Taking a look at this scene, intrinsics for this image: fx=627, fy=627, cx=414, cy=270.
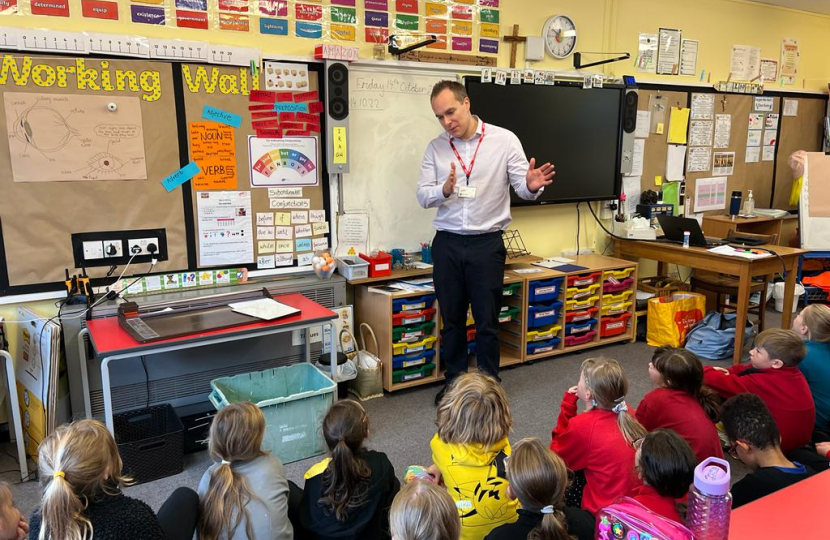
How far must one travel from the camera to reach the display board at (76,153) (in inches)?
116

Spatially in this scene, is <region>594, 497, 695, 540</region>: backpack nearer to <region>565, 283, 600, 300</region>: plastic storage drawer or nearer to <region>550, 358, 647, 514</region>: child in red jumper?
<region>550, 358, 647, 514</region>: child in red jumper

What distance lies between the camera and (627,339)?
4.70m

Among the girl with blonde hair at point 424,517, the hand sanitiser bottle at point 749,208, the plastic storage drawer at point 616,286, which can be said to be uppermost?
the hand sanitiser bottle at point 749,208

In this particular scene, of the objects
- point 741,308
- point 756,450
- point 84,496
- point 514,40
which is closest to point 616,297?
point 741,308

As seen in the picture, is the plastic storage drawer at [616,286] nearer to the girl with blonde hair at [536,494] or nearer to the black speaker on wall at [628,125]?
the black speaker on wall at [628,125]

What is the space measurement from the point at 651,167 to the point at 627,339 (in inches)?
60.4

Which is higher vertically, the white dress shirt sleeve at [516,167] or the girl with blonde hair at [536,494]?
the white dress shirt sleeve at [516,167]

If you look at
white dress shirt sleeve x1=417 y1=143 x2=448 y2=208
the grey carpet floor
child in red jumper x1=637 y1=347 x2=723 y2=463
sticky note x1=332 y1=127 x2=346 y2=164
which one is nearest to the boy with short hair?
child in red jumper x1=637 y1=347 x2=723 y2=463

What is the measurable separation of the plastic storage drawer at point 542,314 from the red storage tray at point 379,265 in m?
1.00

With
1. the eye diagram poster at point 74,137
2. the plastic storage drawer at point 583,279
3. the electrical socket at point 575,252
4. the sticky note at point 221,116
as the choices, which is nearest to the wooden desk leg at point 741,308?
the plastic storage drawer at point 583,279

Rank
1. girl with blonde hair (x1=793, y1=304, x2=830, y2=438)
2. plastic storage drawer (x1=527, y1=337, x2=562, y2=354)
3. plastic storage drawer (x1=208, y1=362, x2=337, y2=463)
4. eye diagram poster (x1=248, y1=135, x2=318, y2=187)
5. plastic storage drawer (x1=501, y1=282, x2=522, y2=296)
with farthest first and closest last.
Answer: plastic storage drawer (x1=527, y1=337, x2=562, y2=354)
plastic storage drawer (x1=501, y1=282, x2=522, y2=296)
eye diagram poster (x1=248, y1=135, x2=318, y2=187)
plastic storage drawer (x1=208, y1=362, x2=337, y2=463)
girl with blonde hair (x1=793, y1=304, x2=830, y2=438)

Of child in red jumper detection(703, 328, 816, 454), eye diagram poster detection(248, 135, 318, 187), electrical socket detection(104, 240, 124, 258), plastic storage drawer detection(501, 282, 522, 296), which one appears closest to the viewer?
child in red jumper detection(703, 328, 816, 454)

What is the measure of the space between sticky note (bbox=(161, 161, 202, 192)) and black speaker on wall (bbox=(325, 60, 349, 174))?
751 millimetres

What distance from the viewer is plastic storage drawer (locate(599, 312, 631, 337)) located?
459 centimetres
